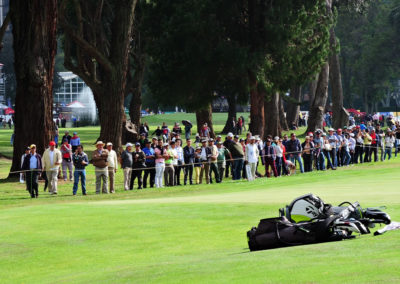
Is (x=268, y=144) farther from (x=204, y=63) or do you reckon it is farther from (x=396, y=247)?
(x=396, y=247)

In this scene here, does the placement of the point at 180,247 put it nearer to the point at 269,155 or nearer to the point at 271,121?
the point at 269,155

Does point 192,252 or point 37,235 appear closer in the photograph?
point 192,252

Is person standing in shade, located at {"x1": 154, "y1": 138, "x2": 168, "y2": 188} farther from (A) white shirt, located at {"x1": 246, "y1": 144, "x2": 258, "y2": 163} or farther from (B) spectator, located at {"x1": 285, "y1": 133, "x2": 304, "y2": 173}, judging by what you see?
(B) spectator, located at {"x1": 285, "y1": 133, "x2": 304, "y2": 173}

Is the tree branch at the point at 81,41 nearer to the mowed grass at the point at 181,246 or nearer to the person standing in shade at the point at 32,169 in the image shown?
the person standing in shade at the point at 32,169

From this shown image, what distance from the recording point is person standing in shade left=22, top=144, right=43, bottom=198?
99.1 feet

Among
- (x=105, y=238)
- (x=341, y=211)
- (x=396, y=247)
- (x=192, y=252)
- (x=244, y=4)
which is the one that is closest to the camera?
(x=396, y=247)

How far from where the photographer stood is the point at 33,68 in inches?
1473

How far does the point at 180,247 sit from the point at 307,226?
2.92 metres

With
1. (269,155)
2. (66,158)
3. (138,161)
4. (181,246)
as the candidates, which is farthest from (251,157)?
(181,246)

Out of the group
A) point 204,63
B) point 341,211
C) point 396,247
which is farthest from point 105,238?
point 204,63

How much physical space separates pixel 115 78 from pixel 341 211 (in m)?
32.3

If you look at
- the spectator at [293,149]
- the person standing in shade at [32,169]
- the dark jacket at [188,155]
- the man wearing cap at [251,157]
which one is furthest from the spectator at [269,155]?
the person standing in shade at [32,169]

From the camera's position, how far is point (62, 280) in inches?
528

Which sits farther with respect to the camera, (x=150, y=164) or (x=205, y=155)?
(x=205, y=155)
